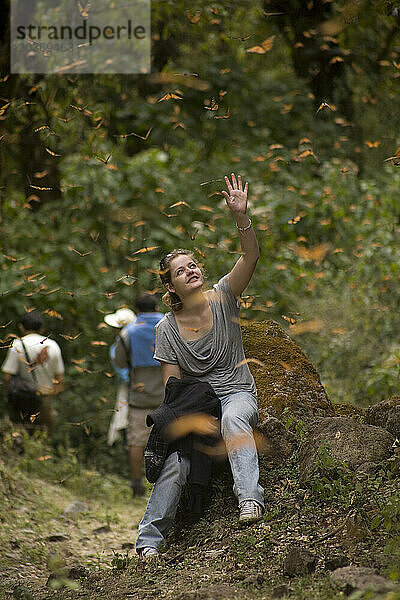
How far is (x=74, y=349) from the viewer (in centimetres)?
952

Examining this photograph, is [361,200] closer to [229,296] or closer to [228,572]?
[229,296]

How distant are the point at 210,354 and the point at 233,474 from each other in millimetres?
753

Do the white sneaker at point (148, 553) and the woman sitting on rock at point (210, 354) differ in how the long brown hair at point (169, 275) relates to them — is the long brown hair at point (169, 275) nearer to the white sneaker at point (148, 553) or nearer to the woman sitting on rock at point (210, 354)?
the woman sitting on rock at point (210, 354)

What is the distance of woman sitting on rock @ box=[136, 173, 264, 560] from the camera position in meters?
4.41

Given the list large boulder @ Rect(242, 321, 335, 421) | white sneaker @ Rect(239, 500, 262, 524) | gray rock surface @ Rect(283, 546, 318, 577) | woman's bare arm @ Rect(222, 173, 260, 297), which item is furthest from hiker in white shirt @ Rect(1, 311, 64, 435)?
gray rock surface @ Rect(283, 546, 318, 577)

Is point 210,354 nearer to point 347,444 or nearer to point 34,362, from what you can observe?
point 347,444

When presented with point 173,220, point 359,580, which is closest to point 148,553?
point 359,580

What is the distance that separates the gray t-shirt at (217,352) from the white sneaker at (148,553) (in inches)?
38.3

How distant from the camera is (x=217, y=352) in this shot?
4.73 meters

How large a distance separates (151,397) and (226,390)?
2.87 m

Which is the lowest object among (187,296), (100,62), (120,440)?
(120,440)

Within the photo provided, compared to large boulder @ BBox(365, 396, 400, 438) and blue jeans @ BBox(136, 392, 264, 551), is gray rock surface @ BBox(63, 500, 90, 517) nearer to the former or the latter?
blue jeans @ BBox(136, 392, 264, 551)

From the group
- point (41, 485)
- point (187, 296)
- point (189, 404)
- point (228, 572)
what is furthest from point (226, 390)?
point (41, 485)

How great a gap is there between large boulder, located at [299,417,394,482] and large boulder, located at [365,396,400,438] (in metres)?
0.14
